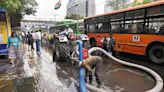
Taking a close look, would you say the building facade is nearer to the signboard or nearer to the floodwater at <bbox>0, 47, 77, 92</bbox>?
the signboard

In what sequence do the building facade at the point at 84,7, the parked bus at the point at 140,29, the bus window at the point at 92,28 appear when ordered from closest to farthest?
the parked bus at the point at 140,29 → the bus window at the point at 92,28 → the building facade at the point at 84,7

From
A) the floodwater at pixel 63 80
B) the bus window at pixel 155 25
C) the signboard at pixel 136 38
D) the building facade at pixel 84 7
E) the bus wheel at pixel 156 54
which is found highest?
the building facade at pixel 84 7

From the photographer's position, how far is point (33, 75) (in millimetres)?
7293

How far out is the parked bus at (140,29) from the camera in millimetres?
8922

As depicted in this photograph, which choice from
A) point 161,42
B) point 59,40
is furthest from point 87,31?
point 161,42

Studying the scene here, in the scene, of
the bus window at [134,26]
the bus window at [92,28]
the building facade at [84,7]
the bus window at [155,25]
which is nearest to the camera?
the bus window at [155,25]

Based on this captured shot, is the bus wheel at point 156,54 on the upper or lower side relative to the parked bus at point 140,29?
lower

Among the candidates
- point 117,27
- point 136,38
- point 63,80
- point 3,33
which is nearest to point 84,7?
point 117,27

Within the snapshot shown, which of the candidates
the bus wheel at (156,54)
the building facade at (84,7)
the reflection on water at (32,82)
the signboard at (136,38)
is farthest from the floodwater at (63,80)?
the building facade at (84,7)

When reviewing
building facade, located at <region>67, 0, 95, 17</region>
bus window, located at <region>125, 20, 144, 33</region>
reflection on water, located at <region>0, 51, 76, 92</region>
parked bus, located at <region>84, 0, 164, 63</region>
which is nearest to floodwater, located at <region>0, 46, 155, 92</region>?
reflection on water, located at <region>0, 51, 76, 92</region>

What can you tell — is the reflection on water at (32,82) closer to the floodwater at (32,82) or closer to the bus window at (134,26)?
the floodwater at (32,82)

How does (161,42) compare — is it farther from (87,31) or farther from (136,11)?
(87,31)

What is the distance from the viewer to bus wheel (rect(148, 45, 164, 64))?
8969 millimetres

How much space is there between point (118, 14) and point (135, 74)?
16.7ft
